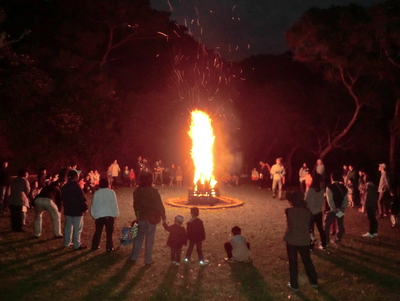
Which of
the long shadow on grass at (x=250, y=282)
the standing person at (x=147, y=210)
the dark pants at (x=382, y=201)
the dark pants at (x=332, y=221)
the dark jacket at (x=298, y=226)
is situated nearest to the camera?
the long shadow on grass at (x=250, y=282)

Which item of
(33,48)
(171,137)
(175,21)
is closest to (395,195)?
(33,48)

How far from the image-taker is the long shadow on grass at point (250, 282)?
7.01 m

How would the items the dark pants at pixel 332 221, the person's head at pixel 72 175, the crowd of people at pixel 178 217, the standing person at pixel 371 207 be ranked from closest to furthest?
the crowd of people at pixel 178 217 < the person's head at pixel 72 175 < the dark pants at pixel 332 221 < the standing person at pixel 371 207

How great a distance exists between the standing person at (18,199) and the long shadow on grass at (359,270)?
25.9 ft

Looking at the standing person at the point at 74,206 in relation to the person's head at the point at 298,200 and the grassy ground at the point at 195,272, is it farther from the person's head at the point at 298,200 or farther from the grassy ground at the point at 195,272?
the person's head at the point at 298,200

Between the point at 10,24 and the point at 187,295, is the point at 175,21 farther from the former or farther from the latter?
the point at 187,295

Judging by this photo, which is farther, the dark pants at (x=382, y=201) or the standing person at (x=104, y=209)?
the dark pants at (x=382, y=201)

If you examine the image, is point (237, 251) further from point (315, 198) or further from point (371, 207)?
point (371, 207)

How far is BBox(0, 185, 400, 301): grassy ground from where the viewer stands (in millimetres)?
7031

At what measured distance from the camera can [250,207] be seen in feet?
55.5

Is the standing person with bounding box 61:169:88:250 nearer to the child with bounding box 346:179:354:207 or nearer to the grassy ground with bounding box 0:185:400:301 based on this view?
the grassy ground with bounding box 0:185:400:301

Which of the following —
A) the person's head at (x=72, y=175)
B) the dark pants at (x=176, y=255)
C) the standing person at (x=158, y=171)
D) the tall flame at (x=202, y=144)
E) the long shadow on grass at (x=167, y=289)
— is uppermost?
the tall flame at (x=202, y=144)

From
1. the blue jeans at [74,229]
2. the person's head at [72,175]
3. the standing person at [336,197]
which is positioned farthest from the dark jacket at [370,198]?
the person's head at [72,175]

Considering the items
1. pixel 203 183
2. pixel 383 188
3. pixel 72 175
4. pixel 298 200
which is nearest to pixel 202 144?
pixel 203 183
